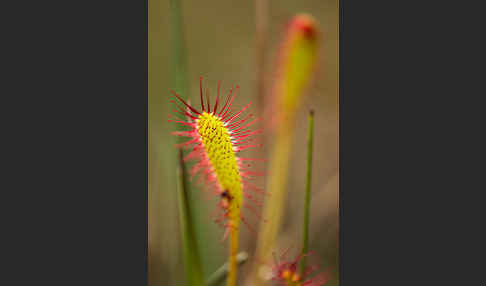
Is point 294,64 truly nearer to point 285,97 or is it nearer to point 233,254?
point 285,97

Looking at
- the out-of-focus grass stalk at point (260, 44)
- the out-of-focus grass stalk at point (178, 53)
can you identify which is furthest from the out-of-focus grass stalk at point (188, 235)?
the out-of-focus grass stalk at point (260, 44)

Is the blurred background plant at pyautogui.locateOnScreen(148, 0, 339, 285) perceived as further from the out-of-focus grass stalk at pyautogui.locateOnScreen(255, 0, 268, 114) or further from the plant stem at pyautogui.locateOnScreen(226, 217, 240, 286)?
the plant stem at pyautogui.locateOnScreen(226, 217, 240, 286)

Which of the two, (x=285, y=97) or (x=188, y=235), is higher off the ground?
(x=285, y=97)

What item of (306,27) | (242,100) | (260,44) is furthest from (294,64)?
(242,100)

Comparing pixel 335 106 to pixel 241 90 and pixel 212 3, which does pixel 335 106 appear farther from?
pixel 212 3

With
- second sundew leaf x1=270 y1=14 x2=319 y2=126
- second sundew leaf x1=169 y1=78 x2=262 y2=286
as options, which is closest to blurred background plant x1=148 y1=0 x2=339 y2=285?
second sundew leaf x1=270 y1=14 x2=319 y2=126

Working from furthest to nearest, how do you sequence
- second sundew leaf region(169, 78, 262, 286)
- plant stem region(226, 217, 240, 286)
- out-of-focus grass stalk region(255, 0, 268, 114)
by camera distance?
out-of-focus grass stalk region(255, 0, 268, 114) < plant stem region(226, 217, 240, 286) < second sundew leaf region(169, 78, 262, 286)

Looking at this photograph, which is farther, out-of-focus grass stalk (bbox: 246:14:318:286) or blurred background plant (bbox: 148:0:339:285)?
blurred background plant (bbox: 148:0:339:285)
